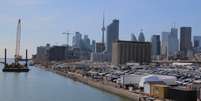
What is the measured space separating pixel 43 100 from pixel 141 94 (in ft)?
19.6

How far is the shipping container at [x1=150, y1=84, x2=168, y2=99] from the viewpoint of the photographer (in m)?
24.6

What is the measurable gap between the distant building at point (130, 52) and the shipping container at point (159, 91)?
62.5 metres

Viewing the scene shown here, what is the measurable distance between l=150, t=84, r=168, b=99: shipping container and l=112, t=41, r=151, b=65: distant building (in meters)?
62.5

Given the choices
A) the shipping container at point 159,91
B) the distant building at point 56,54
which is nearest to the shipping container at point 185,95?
the shipping container at point 159,91

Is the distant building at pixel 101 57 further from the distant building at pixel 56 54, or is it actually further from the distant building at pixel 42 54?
the distant building at pixel 42 54

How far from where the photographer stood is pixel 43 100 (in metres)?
26.8

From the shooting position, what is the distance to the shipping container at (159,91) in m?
24.6

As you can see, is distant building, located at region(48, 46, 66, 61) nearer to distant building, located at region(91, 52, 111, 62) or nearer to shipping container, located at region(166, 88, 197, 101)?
distant building, located at region(91, 52, 111, 62)

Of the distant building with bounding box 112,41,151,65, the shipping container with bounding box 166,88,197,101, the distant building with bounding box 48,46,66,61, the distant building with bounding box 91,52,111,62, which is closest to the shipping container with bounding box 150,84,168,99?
the shipping container with bounding box 166,88,197,101

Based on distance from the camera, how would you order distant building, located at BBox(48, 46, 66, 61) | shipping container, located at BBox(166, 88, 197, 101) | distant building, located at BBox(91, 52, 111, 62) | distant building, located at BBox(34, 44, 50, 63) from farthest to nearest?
distant building, located at BBox(34, 44, 50, 63)
distant building, located at BBox(48, 46, 66, 61)
distant building, located at BBox(91, 52, 111, 62)
shipping container, located at BBox(166, 88, 197, 101)

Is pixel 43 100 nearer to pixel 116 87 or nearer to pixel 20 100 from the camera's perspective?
pixel 20 100

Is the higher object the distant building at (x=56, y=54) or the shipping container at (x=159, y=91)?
the distant building at (x=56, y=54)

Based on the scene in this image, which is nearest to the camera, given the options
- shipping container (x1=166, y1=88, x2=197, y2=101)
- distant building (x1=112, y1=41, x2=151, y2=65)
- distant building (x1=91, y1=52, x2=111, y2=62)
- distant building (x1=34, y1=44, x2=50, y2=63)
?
shipping container (x1=166, y1=88, x2=197, y2=101)

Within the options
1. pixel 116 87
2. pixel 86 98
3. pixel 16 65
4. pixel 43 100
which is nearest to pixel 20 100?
pixel 43 100
